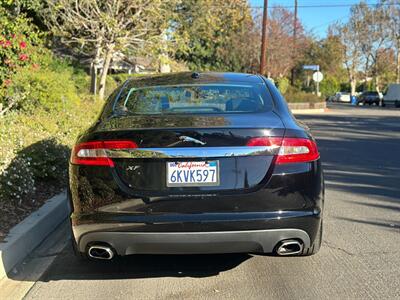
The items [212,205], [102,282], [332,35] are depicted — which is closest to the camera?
[212,205]

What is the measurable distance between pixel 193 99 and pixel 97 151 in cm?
120

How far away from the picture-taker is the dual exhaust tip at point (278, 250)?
3928 mm

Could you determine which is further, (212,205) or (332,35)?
(332,35)

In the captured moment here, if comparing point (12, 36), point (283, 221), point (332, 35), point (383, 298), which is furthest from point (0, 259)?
point (332, 35)

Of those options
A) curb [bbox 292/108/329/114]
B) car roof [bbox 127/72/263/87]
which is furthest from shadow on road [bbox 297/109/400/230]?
curb [bbox 292/108/329/114]

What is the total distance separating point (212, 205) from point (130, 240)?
2.10 feet

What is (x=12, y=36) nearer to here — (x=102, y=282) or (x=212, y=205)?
(x=102, y=282)

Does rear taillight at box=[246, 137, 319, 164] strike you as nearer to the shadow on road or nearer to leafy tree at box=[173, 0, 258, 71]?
the shadow on road

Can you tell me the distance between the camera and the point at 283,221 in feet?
12.6

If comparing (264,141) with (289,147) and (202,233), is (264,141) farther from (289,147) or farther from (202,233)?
(202,233)

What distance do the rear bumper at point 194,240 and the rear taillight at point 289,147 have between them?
52 centimetres

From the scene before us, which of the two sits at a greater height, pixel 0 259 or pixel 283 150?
pixel 283 150

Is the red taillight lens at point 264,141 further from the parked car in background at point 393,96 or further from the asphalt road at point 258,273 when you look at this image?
the parked car in background at point 393,96

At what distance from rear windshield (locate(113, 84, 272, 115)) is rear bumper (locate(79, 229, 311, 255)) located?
1.07 metres
